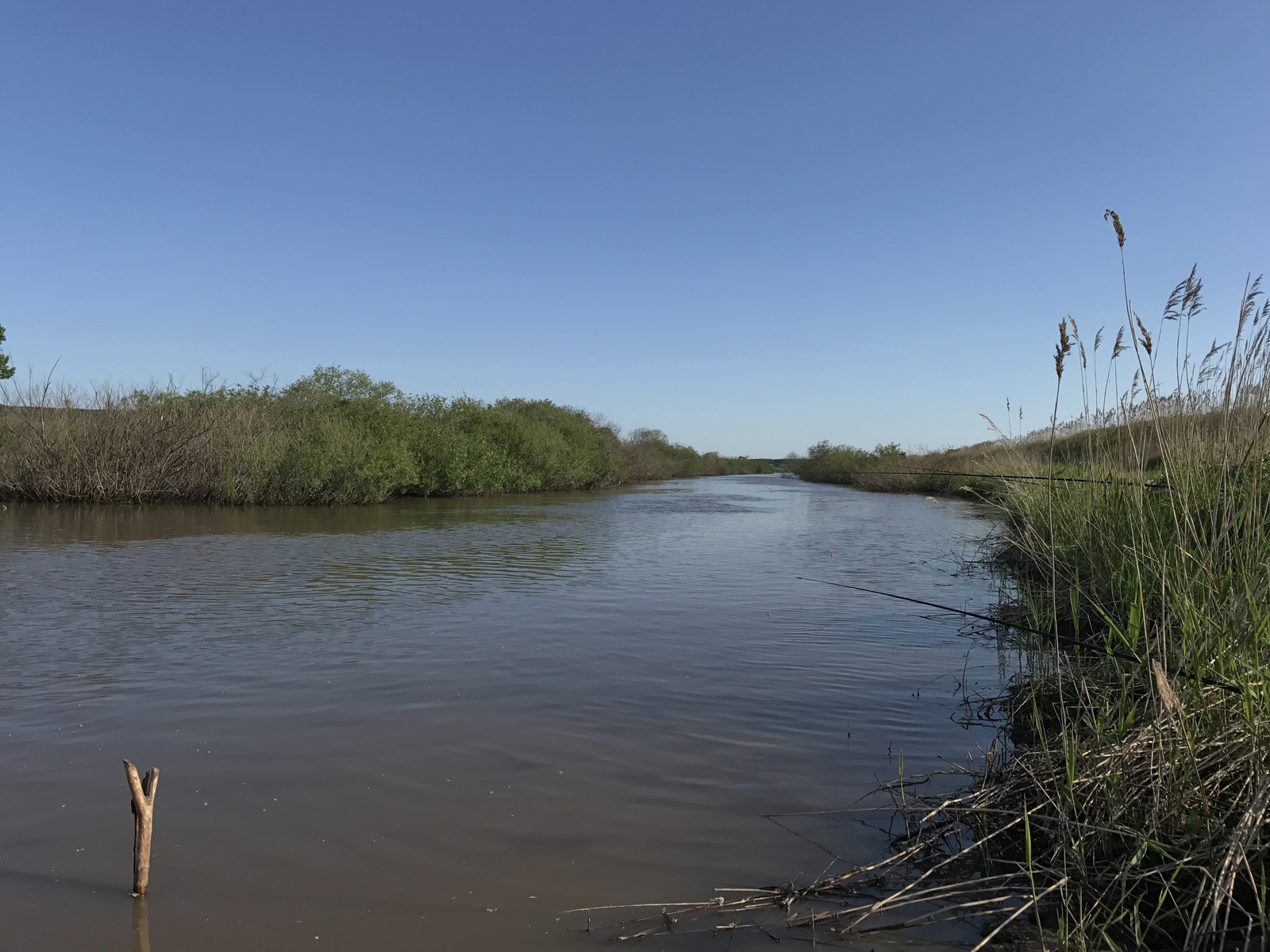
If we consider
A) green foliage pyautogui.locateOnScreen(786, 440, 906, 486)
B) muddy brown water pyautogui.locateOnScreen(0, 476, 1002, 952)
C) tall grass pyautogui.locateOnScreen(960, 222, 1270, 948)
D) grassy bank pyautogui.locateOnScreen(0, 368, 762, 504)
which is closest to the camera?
tall grass pyautogui.locateOnScreen(960, 222, 1270, 948)

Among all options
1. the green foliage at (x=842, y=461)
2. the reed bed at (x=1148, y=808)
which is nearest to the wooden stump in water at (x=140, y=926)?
the reed bed at (x=1148, y=808)

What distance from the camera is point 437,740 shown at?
4840 mm

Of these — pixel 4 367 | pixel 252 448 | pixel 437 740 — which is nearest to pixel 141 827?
pixel 437 740

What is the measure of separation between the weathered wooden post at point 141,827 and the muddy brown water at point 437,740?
0.09m

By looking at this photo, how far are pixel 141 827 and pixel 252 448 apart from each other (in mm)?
24705

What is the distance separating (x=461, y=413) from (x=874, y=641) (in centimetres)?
3424

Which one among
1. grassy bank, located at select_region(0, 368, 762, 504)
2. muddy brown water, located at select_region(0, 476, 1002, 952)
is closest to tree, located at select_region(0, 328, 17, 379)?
grassy bank, located at select_region(0, 368, 762, 504)

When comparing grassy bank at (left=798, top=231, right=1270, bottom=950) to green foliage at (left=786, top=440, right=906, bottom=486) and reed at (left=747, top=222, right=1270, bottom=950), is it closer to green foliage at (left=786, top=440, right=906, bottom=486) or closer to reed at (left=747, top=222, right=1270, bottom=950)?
reed at (left=747, top=222, right=1270, bottom=950)

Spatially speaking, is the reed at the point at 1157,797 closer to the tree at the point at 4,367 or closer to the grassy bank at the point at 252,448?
the grassy bank at the point at 252,448

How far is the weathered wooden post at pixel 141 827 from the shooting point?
9.04ft

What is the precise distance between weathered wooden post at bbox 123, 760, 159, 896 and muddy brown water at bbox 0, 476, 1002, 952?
0.29 feet

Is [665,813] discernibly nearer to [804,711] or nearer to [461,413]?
[804,711]

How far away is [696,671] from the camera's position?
654 centimetres

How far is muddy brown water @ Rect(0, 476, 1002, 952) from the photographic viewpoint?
122 inches
